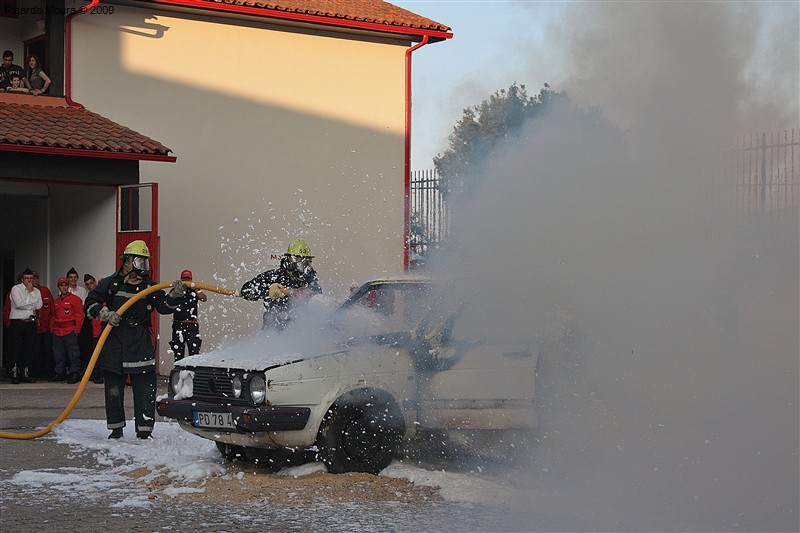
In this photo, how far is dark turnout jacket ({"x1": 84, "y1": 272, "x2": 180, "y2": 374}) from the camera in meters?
11.4

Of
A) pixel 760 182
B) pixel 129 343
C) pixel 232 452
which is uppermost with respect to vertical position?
pixel 760 182

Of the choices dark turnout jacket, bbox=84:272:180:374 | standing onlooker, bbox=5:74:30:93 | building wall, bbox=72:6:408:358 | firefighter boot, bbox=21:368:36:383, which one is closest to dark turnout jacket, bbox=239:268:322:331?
dark turnout jacket, bbox=84:272:180:374

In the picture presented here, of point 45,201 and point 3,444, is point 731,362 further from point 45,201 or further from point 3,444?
point 45,201

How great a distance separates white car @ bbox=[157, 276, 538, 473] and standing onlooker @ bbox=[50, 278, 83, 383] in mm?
9310

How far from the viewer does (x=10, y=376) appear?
19.1m

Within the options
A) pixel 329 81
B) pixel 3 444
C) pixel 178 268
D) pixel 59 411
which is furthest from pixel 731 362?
pixel 329 81

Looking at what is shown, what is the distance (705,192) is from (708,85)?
33.4 inches

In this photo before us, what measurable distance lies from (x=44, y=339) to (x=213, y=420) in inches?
438

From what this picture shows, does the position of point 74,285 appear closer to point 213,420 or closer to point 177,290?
point 177,290

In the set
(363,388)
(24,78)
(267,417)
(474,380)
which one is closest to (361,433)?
(363,388)

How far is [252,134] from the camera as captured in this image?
21578 millimetres

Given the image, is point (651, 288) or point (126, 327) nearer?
point (651, 288)

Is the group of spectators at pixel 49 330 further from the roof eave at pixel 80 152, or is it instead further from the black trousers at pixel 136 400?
the black trousers at pixel 136 400

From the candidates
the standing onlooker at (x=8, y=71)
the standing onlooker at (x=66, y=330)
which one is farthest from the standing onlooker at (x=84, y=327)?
the standing onlooker at (x=8, y=71)
